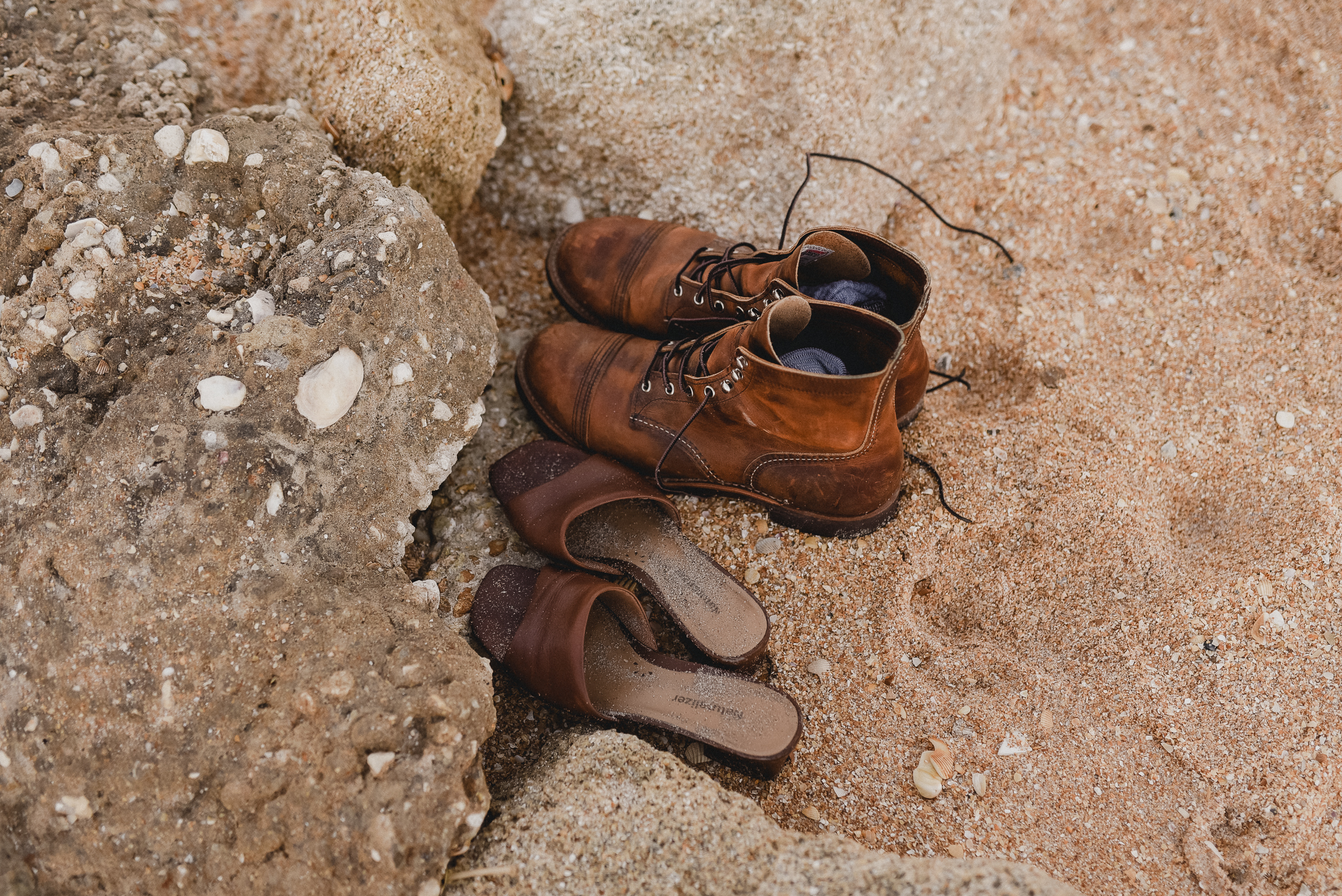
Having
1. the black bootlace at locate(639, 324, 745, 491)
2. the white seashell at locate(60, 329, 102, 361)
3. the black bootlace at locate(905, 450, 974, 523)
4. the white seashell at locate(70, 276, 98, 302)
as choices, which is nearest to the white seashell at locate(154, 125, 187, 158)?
the white seashell at locate(70, 276, 98, 302)

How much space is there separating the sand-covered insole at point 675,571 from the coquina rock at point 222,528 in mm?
568

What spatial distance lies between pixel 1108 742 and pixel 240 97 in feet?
11.6

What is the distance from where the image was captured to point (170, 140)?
223 cm

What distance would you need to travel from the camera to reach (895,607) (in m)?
2.47

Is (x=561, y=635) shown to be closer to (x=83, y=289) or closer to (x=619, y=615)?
(x=619, y=615)

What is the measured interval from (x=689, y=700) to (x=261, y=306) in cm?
164

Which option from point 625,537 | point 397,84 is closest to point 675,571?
point 625,537

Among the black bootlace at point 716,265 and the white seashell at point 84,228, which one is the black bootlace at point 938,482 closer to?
the black bootlace at point 716,265

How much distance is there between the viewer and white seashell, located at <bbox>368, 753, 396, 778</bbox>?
1800 millimetres

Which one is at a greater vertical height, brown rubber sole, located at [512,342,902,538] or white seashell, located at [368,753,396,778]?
brown rubber sole, located at [512,342,902,538]

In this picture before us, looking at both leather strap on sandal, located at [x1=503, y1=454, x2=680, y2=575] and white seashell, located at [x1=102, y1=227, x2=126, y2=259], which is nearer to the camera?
white seashell, located at [x1=102, y1=227, x2=126, y2=259]

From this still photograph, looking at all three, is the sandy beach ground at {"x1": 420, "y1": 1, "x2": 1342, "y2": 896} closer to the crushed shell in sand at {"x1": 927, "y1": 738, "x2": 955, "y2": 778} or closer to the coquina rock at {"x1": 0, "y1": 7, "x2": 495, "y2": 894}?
the crushed shell in sand at {"x1": 927, "y1": 738, "x2": 955, "y2": 778}

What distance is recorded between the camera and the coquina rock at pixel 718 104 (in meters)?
2.88

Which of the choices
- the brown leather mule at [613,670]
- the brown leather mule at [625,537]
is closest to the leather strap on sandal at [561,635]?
the brown leather mule at [613,670]
